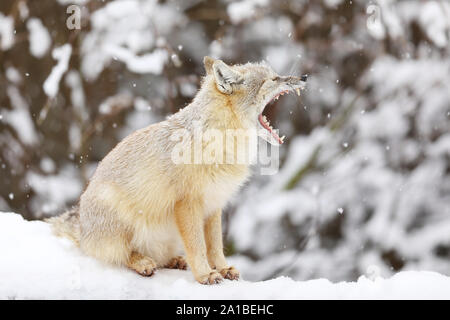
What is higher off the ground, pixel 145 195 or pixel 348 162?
pixel 145 195

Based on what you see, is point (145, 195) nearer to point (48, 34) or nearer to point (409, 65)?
point (48, 34)

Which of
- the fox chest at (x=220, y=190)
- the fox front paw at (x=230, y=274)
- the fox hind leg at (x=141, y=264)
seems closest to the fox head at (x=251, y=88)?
the fox chest at (x=220, y=190)

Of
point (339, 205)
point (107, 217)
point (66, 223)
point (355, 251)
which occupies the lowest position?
point (355, 251)

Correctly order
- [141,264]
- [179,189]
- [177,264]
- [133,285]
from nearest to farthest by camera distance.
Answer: [133,285] < [179,189] < [141,264] < [177,264]

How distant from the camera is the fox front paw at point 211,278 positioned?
3.49m

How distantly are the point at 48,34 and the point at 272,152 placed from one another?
314cm

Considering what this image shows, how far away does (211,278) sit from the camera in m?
3.49

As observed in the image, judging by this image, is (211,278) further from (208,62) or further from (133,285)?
(208,62)

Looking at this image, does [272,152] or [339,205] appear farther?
[339,205]

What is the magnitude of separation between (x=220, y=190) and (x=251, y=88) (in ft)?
2.28

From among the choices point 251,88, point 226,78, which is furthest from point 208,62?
point 251,88

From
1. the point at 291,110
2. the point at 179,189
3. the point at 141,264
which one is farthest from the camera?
the point at 291,110

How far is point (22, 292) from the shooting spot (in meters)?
3.25
